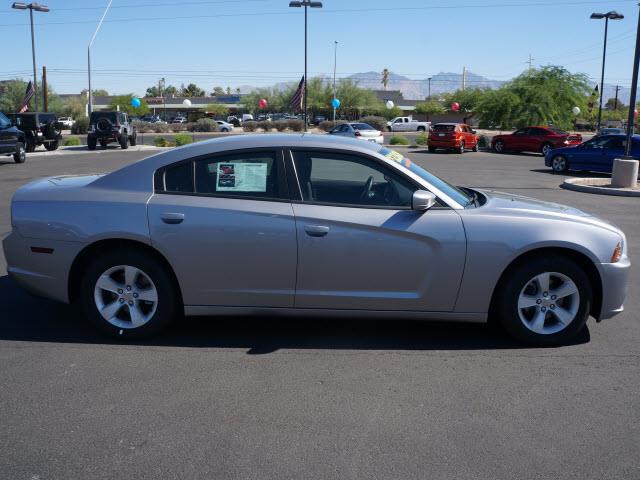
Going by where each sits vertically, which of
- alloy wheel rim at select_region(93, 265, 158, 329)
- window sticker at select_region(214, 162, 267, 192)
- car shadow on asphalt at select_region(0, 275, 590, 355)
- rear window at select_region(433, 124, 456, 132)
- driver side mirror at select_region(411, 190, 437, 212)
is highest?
rear window at select_region(433, 124, 456, 132)

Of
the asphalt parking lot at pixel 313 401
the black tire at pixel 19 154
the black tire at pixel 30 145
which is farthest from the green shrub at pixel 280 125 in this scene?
the asphalt parking lot at pixel 313 401

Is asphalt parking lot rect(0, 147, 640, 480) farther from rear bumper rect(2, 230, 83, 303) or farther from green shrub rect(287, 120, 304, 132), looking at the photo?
green shrub rect(287, 120, 304, 132)

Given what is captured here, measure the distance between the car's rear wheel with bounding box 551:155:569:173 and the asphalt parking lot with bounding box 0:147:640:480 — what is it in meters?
18.1

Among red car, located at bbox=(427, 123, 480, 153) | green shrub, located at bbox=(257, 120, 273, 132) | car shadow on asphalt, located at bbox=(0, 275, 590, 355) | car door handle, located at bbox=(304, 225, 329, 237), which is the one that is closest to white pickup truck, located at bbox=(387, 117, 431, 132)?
green shrub, located at bbox=(257, 120, 273, 132)

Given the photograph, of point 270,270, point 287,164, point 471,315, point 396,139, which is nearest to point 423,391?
point 471,315

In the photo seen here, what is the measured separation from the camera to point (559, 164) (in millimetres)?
23141

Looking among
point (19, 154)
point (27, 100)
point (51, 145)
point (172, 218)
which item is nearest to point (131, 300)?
point (172, 218)

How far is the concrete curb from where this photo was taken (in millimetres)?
16453

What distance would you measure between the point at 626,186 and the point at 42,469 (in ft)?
55.1

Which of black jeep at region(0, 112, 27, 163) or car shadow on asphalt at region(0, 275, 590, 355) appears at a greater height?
black jeep at region(0, 112, 27, 163)

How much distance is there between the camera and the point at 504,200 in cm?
568

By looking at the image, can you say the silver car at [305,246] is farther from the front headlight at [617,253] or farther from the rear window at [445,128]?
the rear window at [445,128]

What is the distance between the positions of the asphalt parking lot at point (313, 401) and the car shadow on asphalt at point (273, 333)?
0.07ft

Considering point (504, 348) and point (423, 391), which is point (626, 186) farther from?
point (423, 391)
